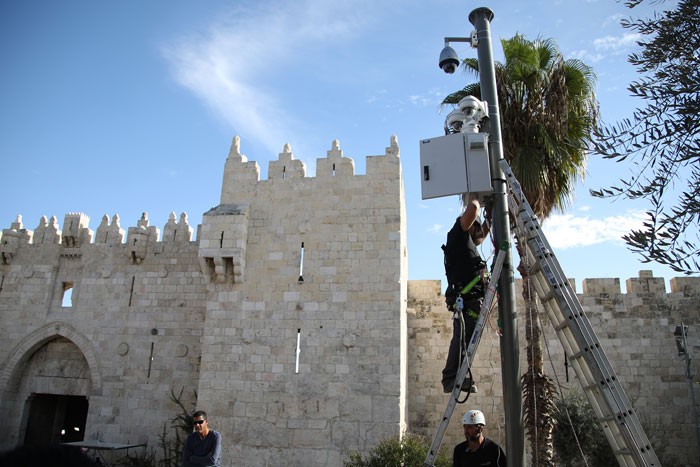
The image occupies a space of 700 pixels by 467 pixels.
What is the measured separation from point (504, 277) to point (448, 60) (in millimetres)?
2371

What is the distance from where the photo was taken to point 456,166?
15.3 ft

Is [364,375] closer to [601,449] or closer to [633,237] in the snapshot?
[601,449]

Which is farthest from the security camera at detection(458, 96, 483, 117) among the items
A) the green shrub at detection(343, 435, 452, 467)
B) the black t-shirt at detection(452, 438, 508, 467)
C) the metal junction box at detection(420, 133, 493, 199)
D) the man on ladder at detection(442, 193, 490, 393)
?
the green shrub at detection(343, 435, 452, 467)

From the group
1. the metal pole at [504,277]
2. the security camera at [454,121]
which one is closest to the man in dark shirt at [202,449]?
the metal pole at [504,277]

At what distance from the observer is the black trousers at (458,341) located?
4832 mm

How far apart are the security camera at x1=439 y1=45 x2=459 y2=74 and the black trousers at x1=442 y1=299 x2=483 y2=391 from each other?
94.4 inches

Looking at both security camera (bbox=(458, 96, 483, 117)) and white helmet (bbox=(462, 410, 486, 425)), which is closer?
security camera (bbox=(458, 96, 483, 117))

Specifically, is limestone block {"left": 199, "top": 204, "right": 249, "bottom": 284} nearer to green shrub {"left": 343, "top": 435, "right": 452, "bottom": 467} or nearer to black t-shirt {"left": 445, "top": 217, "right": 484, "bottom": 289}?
green shrub {"left": 343, "top": 435, "right": 452, "bottom": 467}

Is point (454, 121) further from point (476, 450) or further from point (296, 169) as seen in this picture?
point (296, 169)

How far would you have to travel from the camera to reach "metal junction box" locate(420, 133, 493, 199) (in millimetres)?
4609

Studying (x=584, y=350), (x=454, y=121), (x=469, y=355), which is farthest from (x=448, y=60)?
(x=584, y=350)

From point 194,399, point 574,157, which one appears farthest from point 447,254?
point 194,399

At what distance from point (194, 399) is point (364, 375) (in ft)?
Answer: 17.8

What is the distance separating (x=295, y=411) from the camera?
9.90 m
